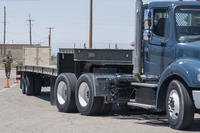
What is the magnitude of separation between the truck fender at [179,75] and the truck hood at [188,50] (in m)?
0.16

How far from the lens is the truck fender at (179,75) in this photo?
438 inches

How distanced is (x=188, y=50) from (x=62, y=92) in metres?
5.33

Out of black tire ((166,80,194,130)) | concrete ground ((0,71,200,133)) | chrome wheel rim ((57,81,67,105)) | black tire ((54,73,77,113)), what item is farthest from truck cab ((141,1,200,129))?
chrome wheel rim ((57,81,67,105))

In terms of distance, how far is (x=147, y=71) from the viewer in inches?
527

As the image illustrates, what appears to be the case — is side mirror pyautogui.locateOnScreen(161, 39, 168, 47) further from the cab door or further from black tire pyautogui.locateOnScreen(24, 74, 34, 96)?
black tire pyautogui.locateOnScreen(24, 74, 34, 96)

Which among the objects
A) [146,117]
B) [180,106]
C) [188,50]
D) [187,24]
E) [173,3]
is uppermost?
[173,3]

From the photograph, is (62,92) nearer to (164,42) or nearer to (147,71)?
(147,71)

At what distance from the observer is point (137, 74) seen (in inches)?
529

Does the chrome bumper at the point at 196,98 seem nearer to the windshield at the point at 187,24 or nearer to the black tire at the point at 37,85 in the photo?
the windshield at the point at 187,24

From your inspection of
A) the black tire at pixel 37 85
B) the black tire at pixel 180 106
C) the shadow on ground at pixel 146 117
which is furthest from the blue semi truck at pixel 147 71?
the black tire at pixel 37 85

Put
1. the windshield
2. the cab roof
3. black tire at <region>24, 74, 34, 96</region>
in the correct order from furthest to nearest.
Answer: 1. black tire at <region>24, 74, 34, 96</region>
2. the cab roof
3. the windshield

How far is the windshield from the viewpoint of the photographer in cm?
1216

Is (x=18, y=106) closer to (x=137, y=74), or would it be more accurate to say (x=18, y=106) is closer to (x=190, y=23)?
(x=137, y=74)

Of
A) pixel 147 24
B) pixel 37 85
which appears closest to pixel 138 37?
pixel 147 24
